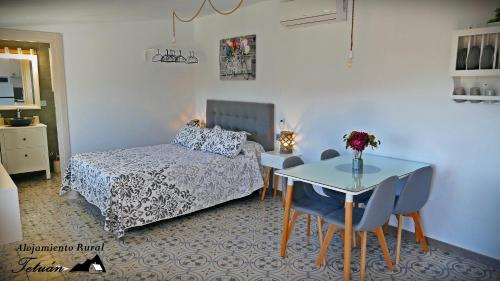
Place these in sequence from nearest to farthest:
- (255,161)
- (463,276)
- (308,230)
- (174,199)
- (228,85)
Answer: (463,276) → (308,230) → (174,199) → (255,161) → (228,85)

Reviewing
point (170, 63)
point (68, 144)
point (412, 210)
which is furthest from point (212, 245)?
point (170, 63)

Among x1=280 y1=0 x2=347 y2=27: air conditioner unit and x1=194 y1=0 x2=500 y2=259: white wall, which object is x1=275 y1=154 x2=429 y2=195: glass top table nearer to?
x1=194 y1=0 x2=500 y2=259: white wall

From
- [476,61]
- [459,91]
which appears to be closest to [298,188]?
[459,91]

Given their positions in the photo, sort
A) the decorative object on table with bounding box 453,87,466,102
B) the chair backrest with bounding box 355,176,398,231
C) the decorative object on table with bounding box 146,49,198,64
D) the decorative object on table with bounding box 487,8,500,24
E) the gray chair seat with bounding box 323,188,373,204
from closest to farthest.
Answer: the chair backrest with bounding box 355,176,398,231
the decorative object on table with bounding box 487,8,500,24
the decorative object on table with bounding box 453,87,466,102
the gray chair seat with bounding box 323,188,373,204
the decorative object on table with bounding box 146,49,198,64

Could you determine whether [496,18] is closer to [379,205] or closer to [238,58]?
[379,205]

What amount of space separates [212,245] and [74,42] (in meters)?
3.17

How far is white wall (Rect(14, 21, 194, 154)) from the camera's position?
179 inches

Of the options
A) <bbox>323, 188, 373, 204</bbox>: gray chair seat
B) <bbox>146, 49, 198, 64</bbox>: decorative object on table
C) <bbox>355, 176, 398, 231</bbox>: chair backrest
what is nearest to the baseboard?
A: <bbox>323, 188, 373, 204</bbox>: gray chair seat

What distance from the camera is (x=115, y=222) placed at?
3.12 m

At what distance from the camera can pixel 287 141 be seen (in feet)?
13.5

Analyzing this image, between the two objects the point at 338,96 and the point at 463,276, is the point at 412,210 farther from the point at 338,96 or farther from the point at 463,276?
the point at 338,96

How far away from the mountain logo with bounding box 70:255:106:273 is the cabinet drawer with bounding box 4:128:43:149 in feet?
9.75

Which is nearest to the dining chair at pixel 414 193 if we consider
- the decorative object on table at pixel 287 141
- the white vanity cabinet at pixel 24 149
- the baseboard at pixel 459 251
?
the baseboard at pixel 459 251

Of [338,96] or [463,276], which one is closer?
[463,276]
